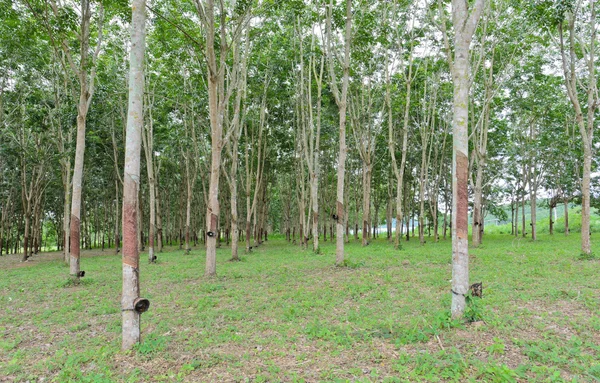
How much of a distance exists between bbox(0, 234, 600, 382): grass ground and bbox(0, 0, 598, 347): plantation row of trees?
113cm

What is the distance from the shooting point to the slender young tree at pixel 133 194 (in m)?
5.14

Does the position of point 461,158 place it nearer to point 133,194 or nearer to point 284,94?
point 133,194

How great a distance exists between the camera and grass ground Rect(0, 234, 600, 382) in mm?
4316

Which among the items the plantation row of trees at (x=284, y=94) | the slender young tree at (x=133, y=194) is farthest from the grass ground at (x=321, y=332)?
the plantation row of trees at (x=284, y=94)

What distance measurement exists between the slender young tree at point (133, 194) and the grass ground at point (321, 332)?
1.41 feet

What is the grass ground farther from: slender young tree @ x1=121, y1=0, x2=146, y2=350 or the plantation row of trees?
the plantation row of trees

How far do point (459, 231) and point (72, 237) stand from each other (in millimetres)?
10884

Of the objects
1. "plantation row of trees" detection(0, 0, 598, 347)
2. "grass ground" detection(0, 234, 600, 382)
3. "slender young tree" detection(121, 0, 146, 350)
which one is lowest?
"grass ground" detection(0, 234, 600, 382)

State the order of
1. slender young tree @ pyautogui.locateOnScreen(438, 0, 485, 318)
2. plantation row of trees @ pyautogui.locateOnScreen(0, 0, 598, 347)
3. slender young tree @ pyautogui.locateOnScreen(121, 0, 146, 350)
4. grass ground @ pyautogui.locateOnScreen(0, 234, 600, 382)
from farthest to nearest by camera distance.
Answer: plantation row of trees @ pyautogui.locateOnScreen(0, 0, 598, 347)
slender young tree @ pyautogui.locateOnScreen(438, 0, 485, 318)
slender young tree @ pyautogui.locateOnScreen(121, 0, 146, 350)
grass ground @ pyautogui.locateOnScreen(0, 234, 600, 382)

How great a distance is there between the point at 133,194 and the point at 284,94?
1612 centimetres

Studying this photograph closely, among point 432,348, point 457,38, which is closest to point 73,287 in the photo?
point 432,348

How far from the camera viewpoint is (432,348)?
4.83 m

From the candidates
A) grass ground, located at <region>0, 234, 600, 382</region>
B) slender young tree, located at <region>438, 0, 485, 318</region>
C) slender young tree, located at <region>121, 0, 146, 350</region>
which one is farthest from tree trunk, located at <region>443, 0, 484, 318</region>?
slender young tree, located at <region>121, 0, 146, 350</region>

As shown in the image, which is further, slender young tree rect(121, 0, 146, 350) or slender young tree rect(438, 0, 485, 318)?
slender young tree rect(438, 0, 485, 318)
